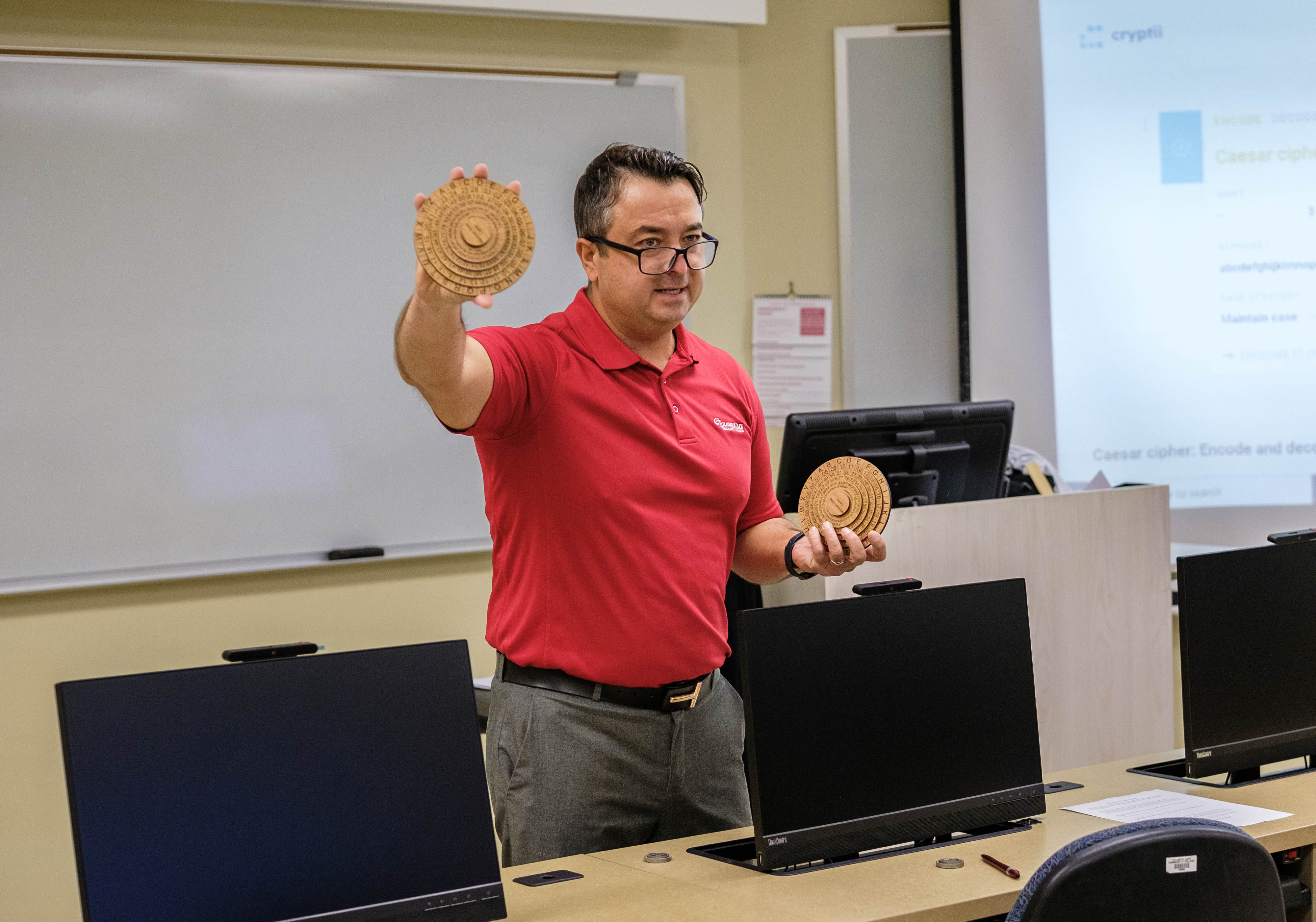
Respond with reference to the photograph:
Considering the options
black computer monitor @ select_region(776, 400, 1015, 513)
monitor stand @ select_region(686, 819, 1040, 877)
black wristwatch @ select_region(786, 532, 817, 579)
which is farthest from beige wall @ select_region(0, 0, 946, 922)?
monitor stand @ select_region(686, 819, 1040, 877)

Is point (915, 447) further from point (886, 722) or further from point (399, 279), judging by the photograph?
point (399, 279)

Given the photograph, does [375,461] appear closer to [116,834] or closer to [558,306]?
[558,306]

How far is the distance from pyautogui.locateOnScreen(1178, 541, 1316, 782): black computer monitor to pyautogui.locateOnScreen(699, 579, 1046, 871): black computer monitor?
1.12 feet

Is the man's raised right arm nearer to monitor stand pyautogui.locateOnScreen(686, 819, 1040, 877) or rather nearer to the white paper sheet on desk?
monitor stand pyautogui.locateOnScreen(686, 819, 1040, 877)

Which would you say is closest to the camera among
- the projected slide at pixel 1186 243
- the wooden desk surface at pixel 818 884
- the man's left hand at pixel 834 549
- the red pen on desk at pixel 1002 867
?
the wooden desk surface at pixel 818 884

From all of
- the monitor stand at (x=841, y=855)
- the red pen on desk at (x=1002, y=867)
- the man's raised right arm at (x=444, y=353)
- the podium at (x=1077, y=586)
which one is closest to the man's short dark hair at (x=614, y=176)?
the man's raised right arm at (x=444, y=353)

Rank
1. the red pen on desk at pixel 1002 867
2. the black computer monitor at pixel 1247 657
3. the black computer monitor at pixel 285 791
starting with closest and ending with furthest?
1. the black computer monitor at pixel 285 791
2. the red pen on desk at pixel 1002 867
3. the black computer monitor at pixel 1247 657

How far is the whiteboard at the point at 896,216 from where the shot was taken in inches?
155

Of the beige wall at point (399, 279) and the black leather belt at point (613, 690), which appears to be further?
the beige wall at point (399, 279)

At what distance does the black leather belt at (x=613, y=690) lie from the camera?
1809mm

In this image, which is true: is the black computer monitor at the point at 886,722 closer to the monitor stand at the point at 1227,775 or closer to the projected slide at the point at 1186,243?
the monitor stand at the point at 1227,775

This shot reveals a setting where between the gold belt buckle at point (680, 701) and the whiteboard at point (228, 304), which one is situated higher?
the whiteboard at point (228, 304)

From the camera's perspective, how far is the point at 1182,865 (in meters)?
1.16

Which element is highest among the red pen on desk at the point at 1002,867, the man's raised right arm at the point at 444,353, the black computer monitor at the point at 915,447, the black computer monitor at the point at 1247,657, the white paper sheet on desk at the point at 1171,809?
the man's raised right arm at the point at 444,353
